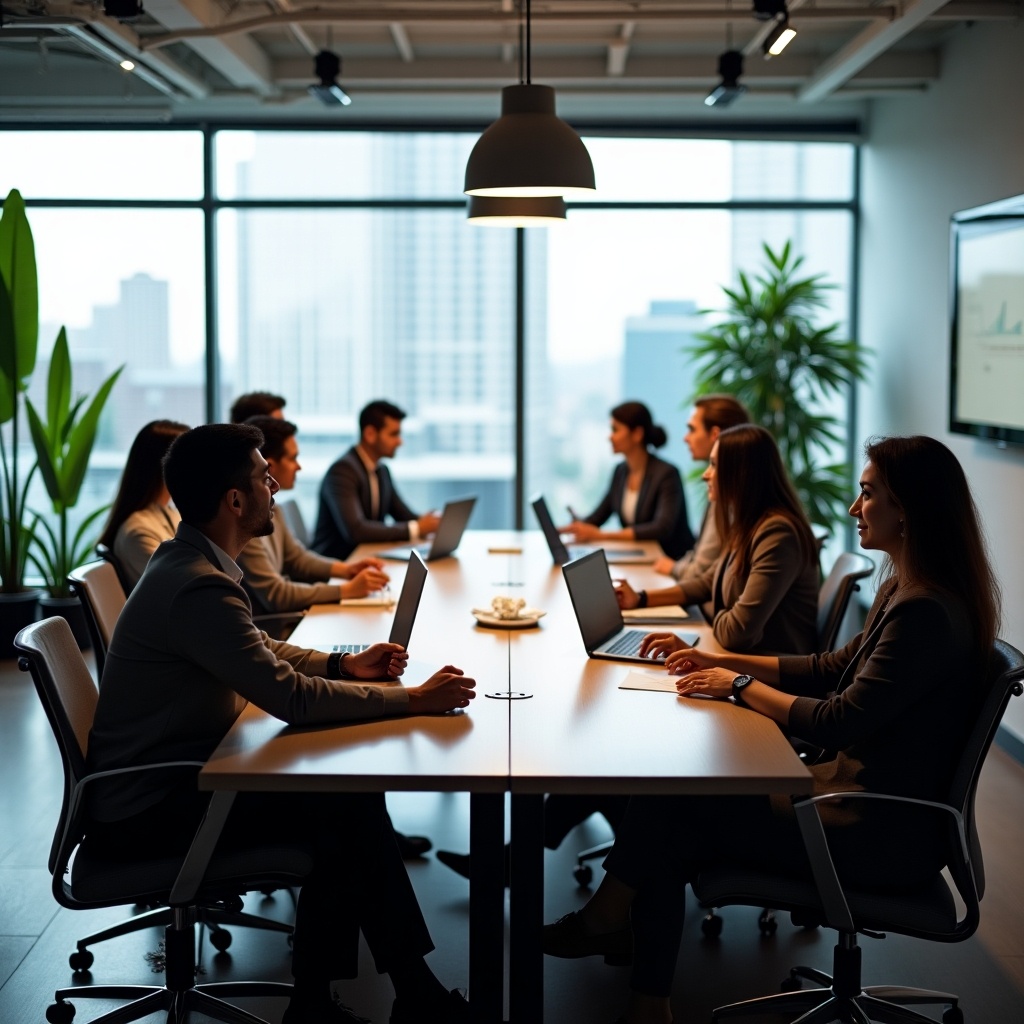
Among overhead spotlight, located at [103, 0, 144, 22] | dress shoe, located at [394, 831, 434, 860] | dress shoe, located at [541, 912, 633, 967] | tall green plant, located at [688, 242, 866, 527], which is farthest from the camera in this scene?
tall green plant, located at [688, 242, 866, 527]

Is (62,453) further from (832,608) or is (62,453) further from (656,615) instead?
(832,608)

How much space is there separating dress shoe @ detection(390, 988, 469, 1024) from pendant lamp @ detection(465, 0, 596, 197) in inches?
85.2

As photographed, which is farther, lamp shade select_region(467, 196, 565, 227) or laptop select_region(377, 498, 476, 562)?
laptop select_region(377, 498, 476, 562)

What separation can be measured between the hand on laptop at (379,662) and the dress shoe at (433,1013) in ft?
2.36

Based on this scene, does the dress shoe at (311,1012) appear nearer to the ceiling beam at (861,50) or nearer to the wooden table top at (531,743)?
the wooden table top at (531,743)

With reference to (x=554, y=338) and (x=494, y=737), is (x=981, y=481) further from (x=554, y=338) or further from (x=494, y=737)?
(x=494, y=737)

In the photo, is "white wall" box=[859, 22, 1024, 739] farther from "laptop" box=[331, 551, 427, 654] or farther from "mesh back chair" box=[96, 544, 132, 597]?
"mesh back chair" box=[96, 544, 132, 597]

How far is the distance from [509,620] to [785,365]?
3.81 metres

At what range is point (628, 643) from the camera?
3.43 m

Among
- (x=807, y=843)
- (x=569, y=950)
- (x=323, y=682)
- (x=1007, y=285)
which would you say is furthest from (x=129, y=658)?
(x=1007, y=285)

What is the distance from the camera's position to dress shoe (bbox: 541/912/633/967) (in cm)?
278

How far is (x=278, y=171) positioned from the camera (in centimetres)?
752

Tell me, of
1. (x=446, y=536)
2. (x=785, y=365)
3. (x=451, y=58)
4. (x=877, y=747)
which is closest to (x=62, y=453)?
(x=446, y=536)

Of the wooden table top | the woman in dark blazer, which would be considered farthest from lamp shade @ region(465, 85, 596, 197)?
the woman in dark blazer
